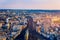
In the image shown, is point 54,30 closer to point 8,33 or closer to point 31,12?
point 31,12

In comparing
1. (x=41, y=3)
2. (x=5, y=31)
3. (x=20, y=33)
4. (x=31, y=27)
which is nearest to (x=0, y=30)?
(x=5, y=31)

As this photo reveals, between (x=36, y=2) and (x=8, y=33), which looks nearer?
(x=8, y=33)

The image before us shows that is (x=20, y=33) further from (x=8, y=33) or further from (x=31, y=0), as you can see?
(x=31, y=0)

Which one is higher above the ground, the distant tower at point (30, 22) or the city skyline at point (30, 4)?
the city skyline at point (30, 4)

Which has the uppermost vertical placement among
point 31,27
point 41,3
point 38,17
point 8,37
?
point 41,3

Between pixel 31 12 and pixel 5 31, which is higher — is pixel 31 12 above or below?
above

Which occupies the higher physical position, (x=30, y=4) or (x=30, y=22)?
(x=30, y=4)

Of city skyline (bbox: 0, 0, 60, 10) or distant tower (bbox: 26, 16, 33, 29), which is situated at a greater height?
city skyline (bbox: 0, 0, 60, 10)
